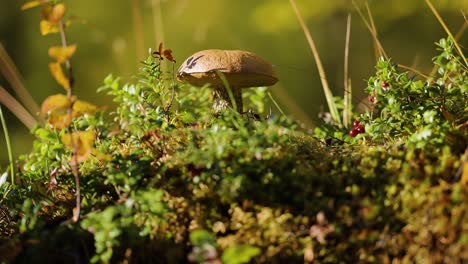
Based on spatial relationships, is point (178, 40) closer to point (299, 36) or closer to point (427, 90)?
point (299, 36)

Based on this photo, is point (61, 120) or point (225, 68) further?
point (225, 68)

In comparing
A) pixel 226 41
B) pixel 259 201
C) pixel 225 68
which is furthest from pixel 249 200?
pixel 226 41

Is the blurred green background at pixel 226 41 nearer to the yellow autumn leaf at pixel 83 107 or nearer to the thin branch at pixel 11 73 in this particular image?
the thin branch at pixel 11 73

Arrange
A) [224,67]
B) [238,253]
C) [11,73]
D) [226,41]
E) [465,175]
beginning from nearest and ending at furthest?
1. [238,253]
2. [465,175]
3. [11,73]
4. [224,67]
5. [226,41]

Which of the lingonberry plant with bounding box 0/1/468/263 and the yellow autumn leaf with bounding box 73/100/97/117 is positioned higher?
the yellow autumn leaf with bounding box 73/100/97/117

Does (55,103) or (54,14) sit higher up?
(54,14)

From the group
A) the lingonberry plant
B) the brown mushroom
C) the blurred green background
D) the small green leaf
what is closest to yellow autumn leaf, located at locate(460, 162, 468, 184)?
the lingonberry plant

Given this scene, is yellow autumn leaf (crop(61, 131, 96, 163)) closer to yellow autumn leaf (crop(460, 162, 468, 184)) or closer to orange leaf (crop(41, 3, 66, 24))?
orange leaf (crop(41, 3, 66, 24))

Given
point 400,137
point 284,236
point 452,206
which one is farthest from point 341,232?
point 400,137

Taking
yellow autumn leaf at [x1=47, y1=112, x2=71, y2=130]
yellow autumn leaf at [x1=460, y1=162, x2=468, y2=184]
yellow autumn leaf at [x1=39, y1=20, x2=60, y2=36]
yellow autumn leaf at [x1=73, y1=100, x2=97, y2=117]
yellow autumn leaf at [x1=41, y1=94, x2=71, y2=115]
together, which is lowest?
yellow autumn leaf at [x1=460, y1=162, x2=468, y2=184]

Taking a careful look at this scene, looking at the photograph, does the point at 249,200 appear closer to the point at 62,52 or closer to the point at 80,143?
the point at 80,143

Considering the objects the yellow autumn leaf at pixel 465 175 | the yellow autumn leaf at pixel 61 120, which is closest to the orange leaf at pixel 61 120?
the yellow autumn leaf at pixel 61 120
